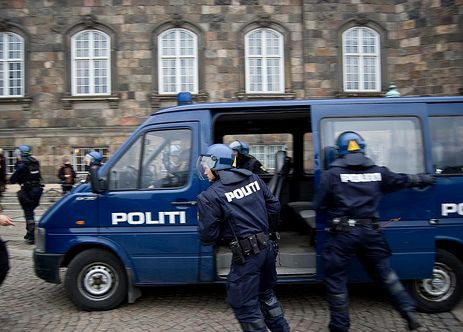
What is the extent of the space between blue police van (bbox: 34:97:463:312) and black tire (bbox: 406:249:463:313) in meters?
0.01

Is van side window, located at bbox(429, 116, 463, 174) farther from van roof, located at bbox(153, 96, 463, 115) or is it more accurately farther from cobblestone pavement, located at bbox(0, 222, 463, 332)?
cobblestone pavement, located at bbox(0, 222, 463, 332)

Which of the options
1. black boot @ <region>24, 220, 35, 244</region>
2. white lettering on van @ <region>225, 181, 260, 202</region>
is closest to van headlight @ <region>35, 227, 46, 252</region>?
white lettering on van @ <region>225, 181, 260, 202</region>

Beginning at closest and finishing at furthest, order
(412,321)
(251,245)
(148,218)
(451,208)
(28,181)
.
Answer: (251,245), (412,321), (451,208), (148,218), (28,181)

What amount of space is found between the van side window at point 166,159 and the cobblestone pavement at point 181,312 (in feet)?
4.82

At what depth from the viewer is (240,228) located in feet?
12.4

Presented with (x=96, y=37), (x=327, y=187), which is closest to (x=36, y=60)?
(x=96, y=37)

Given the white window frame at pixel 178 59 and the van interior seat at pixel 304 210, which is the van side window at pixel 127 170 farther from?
the white window frame at pixel 178 59

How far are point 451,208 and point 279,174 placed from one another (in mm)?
2199

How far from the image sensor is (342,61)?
1667 cm

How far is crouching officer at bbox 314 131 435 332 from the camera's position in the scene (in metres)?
4.48

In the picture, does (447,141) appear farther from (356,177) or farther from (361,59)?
(361,59)

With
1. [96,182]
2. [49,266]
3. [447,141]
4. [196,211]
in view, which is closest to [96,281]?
[49,266]

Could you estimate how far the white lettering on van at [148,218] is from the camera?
17.2 feet

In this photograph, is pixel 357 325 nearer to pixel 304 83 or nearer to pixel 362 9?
pixel 304 83
